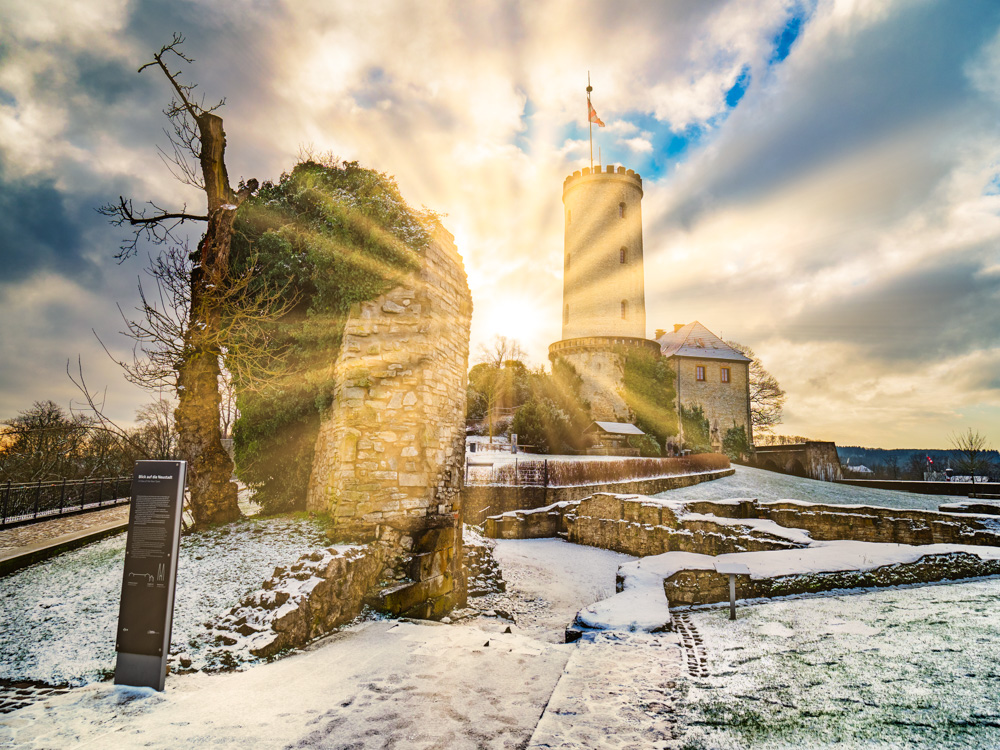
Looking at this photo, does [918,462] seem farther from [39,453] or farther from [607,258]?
[39,453]

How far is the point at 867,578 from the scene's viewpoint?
19.8 feet

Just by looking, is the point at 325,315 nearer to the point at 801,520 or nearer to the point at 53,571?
the point at 53,571

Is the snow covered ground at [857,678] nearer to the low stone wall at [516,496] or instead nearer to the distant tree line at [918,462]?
the low stone wall at [516,496]

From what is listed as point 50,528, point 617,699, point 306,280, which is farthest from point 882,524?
point 50,528

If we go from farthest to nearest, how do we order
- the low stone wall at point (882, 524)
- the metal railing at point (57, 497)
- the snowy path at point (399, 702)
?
the metal railing at point (57, 497) → the low stone wall at point (882, 524) → the snowy path at point (399, 702)

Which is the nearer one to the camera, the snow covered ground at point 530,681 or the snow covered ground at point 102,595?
the snow covered ground at point 530,681

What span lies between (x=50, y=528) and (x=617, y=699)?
1232 cm

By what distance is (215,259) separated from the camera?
7.88 metres

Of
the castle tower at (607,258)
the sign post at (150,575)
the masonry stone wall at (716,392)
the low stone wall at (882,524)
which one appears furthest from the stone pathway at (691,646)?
the masonry stone wall at (716,392)

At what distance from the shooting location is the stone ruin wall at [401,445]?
6875 mm

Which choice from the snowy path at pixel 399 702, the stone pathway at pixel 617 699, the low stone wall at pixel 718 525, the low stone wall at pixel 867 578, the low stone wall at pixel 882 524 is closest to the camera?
the stone pathway at pixel 617 699

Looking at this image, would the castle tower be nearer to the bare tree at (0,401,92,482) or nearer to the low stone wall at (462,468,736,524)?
the low stone wall at (462,468,736,524)

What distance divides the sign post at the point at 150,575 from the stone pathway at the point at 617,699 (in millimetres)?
3266

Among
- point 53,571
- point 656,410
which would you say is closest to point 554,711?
point 53,571
